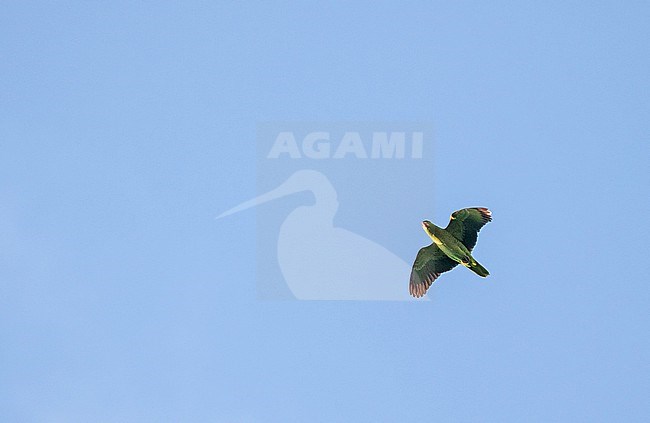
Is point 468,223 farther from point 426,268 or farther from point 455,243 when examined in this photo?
point 426,268

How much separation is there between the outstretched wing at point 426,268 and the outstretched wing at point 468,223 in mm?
884

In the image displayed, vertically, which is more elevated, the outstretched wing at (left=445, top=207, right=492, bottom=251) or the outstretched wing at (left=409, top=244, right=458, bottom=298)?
the outstretched wing at (left=445, top=207, right=492, bottom=251)

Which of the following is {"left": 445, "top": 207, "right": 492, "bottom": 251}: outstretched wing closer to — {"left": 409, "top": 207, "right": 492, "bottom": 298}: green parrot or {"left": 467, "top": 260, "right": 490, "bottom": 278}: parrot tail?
{"left": 409, "top": 207, "right": 492, "bottom": 298}: green parrot

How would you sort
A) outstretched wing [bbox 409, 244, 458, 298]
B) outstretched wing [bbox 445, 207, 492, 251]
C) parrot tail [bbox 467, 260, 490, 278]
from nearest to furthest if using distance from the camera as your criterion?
outstretched wing [bbox 445, 207, 492, 251] < parrot tail [bbox 467, 260, 490, 278] < outstretched wing [bbox 409, 244, 458, 298]

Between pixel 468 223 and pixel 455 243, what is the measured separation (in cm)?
52

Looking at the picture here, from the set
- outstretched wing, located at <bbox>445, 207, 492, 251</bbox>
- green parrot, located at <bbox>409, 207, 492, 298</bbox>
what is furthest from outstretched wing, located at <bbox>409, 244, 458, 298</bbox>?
outstretched wing, located at <bbox>445, 207, 492, 251</bbox>

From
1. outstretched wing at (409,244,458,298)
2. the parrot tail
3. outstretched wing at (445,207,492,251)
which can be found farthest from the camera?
outstretched wing at (409,244,458,298)

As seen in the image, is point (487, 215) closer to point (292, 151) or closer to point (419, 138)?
point (419, 138)

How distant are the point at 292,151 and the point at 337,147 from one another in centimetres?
124

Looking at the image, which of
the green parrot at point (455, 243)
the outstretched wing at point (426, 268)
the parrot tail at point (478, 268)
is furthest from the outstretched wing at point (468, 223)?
the outstretched wing at point (426, 268)

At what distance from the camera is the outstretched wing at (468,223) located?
21281mm

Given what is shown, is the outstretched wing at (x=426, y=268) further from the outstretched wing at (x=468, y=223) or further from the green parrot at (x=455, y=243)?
the outstretched wing at (x=468, y=223)

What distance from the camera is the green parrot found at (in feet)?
70.1

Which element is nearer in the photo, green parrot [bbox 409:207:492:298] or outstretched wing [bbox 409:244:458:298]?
green parrot [bbox 409:207:492:298]
